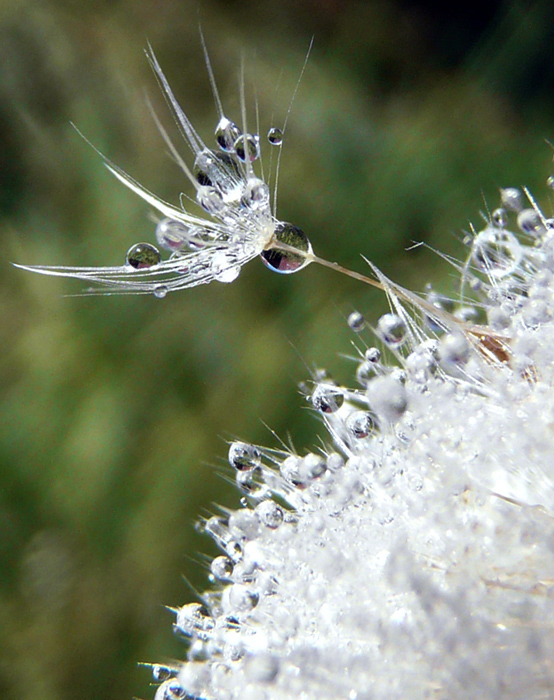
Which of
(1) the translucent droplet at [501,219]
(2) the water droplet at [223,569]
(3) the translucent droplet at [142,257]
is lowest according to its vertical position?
(2) the water droplet at [223,569]

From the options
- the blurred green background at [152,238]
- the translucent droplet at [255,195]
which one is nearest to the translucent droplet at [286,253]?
the translucent droplet at [255,195]

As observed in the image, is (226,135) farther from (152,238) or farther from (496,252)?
(152,238)

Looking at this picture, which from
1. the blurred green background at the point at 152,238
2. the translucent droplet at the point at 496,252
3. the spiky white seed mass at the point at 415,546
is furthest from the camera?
the blurred green background at the point at 152,238

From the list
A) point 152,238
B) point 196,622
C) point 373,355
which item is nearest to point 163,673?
point 196,622

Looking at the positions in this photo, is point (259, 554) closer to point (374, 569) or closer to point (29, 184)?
point (374, 569)

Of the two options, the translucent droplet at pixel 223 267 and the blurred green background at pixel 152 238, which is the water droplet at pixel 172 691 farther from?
the blurred green background at pixel 152 238

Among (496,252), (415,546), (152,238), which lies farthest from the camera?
(152,238)

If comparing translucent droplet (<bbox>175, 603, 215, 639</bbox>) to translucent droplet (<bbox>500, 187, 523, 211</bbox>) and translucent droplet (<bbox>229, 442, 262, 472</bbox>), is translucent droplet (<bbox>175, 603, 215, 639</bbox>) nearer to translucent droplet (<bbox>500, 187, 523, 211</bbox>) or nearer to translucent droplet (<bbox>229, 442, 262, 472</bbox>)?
translucent droplet (<bbox>229, 442, 262, 472</bbox>)

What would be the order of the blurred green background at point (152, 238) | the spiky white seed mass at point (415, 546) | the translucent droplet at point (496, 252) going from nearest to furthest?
1. the spiky white seed mass at point (415, 546)
2. the translucent droplet at point (496, 252)
3. the blurred green background at point (152, 238)
